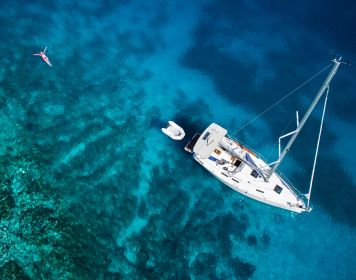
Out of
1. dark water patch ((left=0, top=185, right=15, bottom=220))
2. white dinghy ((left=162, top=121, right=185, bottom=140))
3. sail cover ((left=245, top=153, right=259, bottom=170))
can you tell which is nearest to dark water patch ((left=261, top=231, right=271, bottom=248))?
sail cover ((left=245, top=153, right=259, bottom=170))

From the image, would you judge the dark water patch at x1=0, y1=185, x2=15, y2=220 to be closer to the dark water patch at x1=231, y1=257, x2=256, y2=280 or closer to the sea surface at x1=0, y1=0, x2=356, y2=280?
the sea surface at x1=0, y1=0, x2=356, y2=280

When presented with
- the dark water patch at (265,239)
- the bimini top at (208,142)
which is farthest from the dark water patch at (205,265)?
the bimini top at (208,142)

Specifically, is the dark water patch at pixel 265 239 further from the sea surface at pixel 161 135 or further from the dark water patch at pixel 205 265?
the dark water patch at pixel 205 265

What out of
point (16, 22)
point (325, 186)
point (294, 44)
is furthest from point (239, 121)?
point (16, 22)

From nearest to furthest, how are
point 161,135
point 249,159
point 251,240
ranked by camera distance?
point 251,240 < point 249,159 < point 161,135

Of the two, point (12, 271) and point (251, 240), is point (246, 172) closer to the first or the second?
point (251, 240)

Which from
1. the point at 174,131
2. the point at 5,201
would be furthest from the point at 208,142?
the point at 5,201
